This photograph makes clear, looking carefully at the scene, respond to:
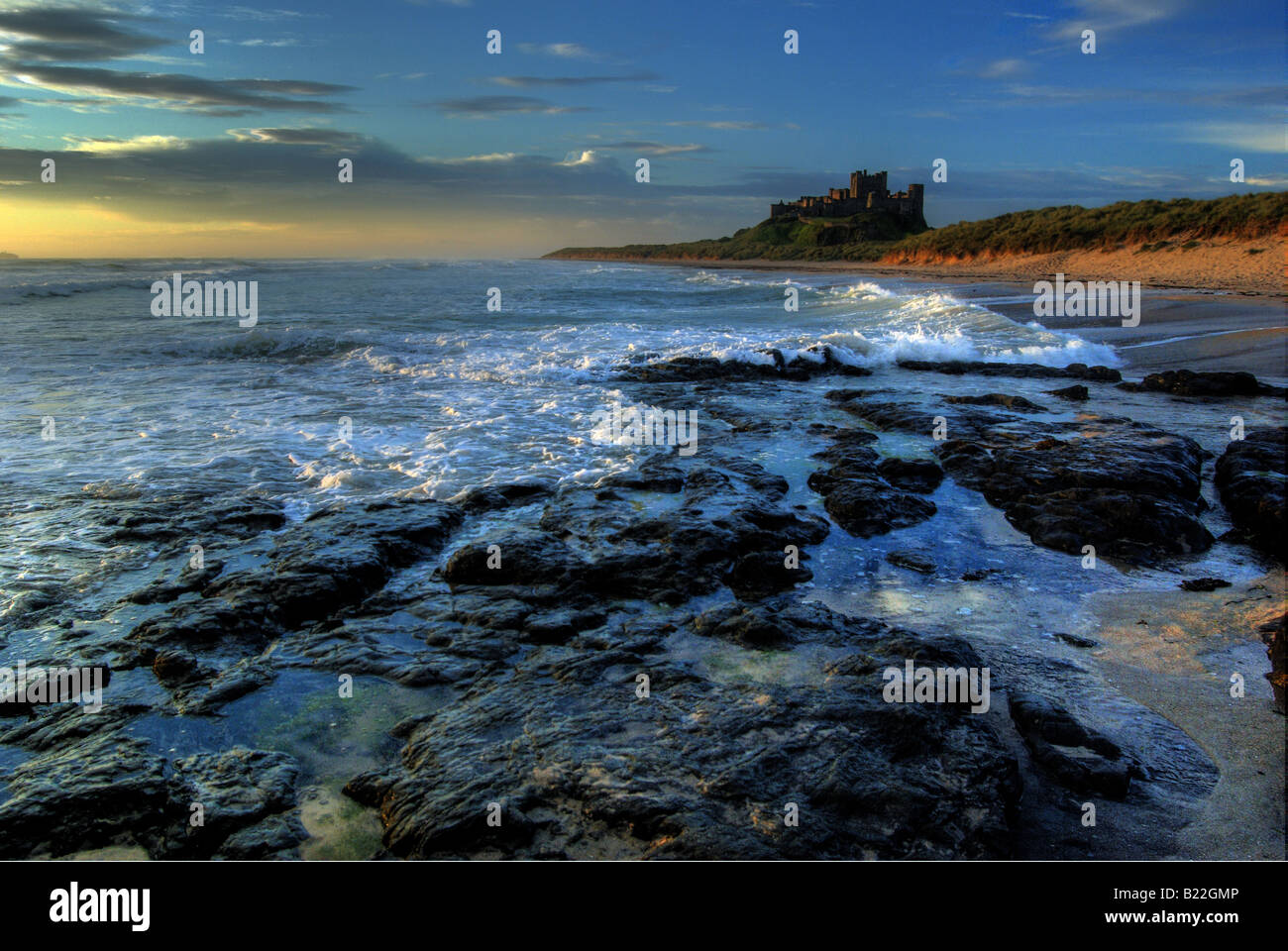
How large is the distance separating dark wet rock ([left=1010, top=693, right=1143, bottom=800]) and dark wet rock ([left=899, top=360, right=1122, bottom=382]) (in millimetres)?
12713

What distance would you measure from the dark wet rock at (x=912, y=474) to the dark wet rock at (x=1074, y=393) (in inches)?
220

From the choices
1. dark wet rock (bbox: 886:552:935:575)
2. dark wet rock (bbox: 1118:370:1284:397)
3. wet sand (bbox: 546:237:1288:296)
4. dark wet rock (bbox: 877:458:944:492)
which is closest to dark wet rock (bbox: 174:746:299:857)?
dark wet rock (bbox: 886:552:935:575)

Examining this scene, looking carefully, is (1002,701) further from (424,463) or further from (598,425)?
(598,425)

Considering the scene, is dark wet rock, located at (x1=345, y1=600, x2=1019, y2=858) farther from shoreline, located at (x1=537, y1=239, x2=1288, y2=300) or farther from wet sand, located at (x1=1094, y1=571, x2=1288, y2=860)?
shoreline, located at (x1=537, y1=239, x2=1288, y2=300)

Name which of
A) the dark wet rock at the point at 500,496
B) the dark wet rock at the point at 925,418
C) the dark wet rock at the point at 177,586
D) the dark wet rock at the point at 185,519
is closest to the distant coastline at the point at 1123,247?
the dark wet rock at the point at 925,418

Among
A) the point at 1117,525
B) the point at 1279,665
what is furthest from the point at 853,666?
the point at 1117,525

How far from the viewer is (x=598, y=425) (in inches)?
450

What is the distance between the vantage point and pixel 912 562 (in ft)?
21.5

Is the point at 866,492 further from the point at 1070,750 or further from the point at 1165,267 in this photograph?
the point at 1165,267

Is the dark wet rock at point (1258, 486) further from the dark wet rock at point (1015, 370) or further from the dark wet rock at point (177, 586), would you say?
the dark wet rock at point (177, 586)

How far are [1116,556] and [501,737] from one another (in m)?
5.37

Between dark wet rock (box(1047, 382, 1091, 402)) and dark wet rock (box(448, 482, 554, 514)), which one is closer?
dark wet rock (box(448, 482, 554, 514))

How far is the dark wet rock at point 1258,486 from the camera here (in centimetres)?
681

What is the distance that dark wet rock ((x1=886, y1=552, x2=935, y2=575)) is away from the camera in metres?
6.43
